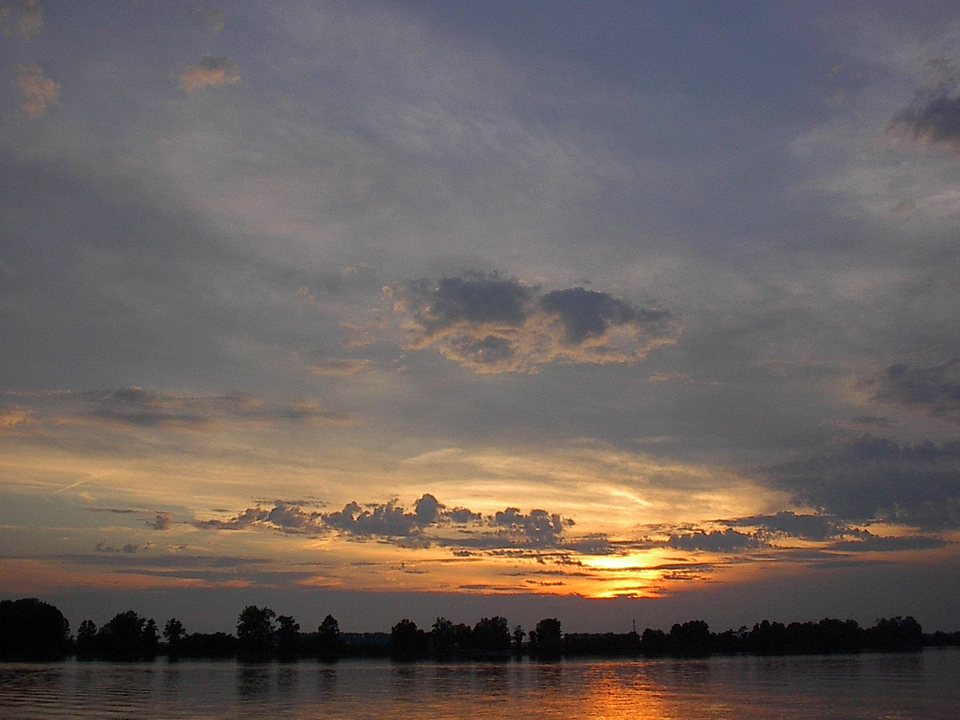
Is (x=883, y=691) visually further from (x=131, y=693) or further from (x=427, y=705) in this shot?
(x=131, y=693)

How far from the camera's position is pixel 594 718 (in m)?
79.1

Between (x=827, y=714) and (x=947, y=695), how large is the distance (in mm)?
38698

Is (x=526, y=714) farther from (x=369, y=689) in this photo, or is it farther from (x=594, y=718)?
(x=369, y=689)

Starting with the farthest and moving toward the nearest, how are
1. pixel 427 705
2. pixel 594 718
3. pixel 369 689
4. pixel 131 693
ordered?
pixel 369 689
pixel 131 693
pixel 427 705
pixel 594 718

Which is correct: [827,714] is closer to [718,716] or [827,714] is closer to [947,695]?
[718,716]

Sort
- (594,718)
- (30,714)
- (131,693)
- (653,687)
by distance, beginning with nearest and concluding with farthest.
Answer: (30,714) → (594,718) → (131,693) → (653,687)

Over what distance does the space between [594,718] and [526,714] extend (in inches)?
264

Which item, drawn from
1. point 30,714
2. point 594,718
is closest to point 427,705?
point 594,718

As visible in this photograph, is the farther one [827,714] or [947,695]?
[947,695]

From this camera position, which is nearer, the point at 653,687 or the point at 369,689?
the point at 369,689

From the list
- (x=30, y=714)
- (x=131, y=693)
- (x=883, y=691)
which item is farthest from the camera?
(x=883, y=691)

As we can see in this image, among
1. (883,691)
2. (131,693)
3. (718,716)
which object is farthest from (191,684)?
(883,691)

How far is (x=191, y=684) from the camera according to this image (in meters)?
129

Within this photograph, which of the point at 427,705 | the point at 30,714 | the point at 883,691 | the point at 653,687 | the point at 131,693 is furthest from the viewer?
the point at 653,687
